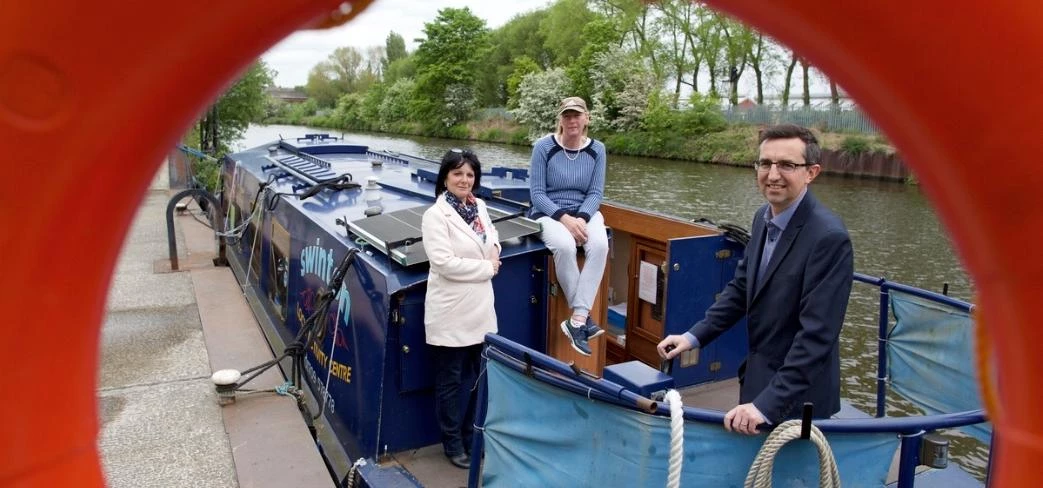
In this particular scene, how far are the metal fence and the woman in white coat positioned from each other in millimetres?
24213

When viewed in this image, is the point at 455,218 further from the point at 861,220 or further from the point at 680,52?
the point at 680,52

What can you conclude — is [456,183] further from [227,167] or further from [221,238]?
[227,167]

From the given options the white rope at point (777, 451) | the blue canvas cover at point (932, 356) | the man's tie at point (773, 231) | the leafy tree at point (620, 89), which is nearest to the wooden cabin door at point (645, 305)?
the blue canvas cover at point (932, 356)

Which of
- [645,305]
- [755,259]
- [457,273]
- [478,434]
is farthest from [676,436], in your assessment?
[645,305]

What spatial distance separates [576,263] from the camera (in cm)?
492

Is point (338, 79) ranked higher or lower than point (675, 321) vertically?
higher

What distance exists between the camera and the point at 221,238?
33.7ft

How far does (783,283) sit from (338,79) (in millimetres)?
98417

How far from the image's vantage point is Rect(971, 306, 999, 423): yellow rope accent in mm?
941

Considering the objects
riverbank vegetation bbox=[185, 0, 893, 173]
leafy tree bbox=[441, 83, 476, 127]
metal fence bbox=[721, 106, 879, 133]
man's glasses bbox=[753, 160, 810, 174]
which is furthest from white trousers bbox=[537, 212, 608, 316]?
leafy tree bbox=[441, 83, 476, 127]

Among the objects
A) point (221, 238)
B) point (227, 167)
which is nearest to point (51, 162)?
point (221, 238)

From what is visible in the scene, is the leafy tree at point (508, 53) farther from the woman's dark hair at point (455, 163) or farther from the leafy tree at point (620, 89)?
the woman's dark hair at point (455, 163)

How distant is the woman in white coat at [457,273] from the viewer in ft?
13.7

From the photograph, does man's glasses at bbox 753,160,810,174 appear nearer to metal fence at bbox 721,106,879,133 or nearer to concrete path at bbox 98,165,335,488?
concrete path at bbox 98,165,335,488
